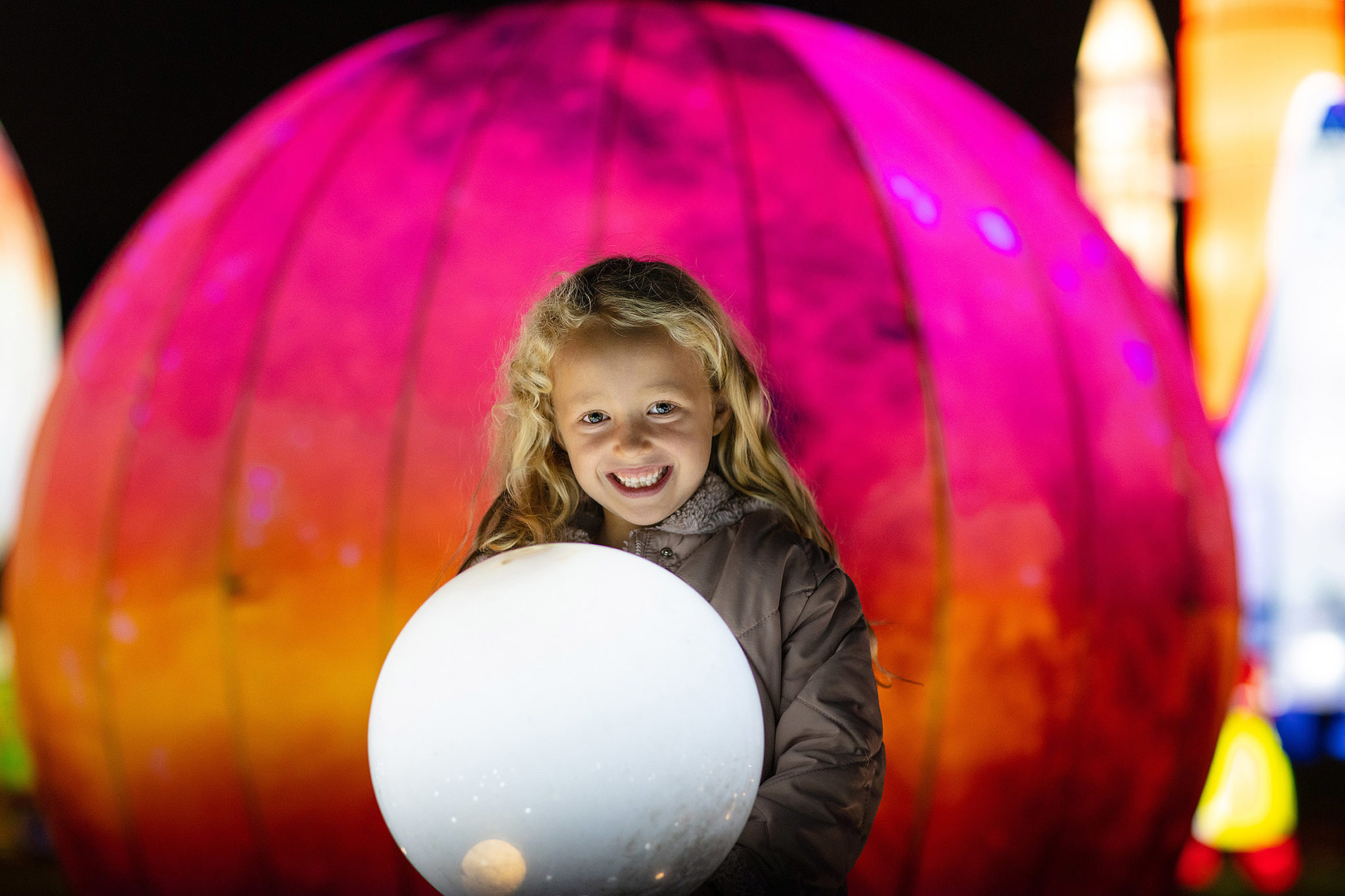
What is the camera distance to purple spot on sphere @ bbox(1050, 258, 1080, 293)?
144cm

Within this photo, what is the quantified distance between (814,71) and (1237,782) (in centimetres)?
236

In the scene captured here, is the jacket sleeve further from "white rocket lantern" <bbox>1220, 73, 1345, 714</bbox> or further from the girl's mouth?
"white rocket lantern" <bbox>1220, 73, 1345, 714</bbox>

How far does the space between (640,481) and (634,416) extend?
62mm

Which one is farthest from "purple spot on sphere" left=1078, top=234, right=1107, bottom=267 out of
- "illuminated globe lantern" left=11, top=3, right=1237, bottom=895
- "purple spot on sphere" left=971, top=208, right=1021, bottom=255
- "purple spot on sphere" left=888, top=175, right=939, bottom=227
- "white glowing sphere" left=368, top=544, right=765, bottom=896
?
"white glowing sphere" left=368, top=544, right=765, bottom=896

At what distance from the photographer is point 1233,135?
440 centimetres

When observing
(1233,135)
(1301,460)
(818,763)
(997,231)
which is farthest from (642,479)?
(1301,460)

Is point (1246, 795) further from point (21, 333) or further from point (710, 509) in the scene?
point (21, 333)

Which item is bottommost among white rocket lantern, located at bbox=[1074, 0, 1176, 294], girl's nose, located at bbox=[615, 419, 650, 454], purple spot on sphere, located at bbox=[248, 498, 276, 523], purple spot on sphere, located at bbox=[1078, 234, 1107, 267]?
purple spot on sphere, located at bbox=[248, 498, 276, 523]

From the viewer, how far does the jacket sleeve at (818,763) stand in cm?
81

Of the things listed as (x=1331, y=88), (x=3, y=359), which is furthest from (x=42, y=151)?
(x=1331, y=88)

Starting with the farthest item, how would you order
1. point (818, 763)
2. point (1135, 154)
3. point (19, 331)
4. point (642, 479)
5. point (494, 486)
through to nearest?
point (1135, 154), point (19, 331), point (494, 486), point (642, 479), point (818, 763)

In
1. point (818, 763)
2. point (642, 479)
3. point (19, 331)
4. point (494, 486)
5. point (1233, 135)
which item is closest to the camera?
point (818, 763)

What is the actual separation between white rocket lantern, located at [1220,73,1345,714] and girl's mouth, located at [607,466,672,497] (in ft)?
14.4

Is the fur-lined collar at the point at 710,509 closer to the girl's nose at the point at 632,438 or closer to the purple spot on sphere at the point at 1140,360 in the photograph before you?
the girl's nose at the point at 632,438
